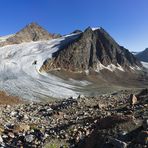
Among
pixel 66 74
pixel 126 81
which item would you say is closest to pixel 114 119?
pixel 66 74

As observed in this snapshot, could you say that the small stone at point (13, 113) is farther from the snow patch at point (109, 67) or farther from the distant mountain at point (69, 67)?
the snow patch at point (109, 67)

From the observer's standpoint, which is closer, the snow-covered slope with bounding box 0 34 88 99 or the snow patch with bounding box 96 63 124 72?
the snow-covered slope with bounding box 0 34 88 99

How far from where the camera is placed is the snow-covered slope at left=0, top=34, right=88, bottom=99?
106 metres

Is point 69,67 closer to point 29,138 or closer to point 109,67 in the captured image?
point 109,67

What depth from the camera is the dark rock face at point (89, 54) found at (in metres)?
163

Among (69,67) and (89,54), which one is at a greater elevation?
(89,54)

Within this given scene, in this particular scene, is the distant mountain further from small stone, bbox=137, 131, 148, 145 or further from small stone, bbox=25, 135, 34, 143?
small stone, bbox=137, 131, 148, 145

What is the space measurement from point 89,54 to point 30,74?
47099 millimetres

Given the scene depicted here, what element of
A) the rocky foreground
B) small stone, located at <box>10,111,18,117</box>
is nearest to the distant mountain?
small stone, located at <box>10,111,18,117</box>

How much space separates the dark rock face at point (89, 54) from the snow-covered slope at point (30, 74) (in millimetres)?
6426

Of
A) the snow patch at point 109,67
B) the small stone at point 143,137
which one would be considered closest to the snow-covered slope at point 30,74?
the snow patch at point 109,67

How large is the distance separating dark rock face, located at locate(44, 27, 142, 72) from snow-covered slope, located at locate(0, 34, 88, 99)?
6.43 meters

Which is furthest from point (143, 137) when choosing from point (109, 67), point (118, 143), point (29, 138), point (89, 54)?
point (109, 67)

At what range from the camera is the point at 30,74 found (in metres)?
136
